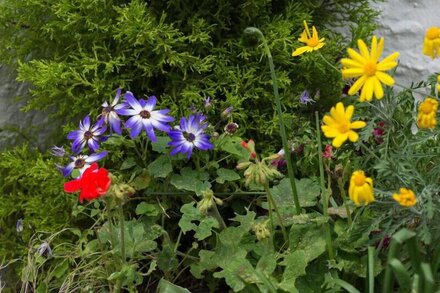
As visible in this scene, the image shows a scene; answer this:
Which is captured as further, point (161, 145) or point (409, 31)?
point (409, 31)

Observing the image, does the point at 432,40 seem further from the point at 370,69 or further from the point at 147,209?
the point at 147,209

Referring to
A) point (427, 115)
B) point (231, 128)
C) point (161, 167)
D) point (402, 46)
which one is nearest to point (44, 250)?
point (161, 167)

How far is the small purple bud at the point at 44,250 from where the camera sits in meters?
1.85

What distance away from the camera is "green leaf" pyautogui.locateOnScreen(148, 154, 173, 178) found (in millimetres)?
1858

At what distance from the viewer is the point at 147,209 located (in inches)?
73.8

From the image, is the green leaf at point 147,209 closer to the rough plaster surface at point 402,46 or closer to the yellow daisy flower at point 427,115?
the rough plaster surface at point 402,46

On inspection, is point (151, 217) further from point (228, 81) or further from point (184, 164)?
point (228, 81)

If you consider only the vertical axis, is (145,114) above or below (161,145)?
above

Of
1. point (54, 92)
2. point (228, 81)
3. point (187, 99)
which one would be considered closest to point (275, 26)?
point (228, 81)

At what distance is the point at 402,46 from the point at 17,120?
1.45 m

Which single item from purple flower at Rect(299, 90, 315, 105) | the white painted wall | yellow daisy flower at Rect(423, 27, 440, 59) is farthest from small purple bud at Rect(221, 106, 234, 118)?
the white painted wall

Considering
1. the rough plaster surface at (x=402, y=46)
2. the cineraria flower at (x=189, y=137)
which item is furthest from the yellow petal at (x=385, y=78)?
the rough plaster surface at (x=402, y=46)

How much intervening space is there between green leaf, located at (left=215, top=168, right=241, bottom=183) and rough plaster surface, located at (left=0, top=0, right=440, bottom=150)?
811mm

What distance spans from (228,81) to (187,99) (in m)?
0.15
